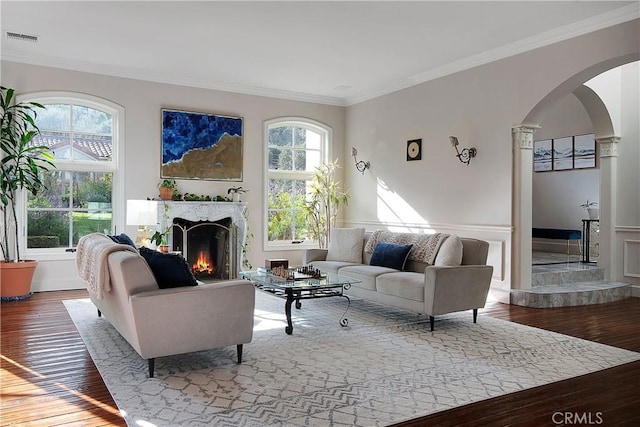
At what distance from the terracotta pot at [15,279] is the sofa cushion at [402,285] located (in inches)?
168

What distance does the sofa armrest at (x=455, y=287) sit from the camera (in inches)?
183

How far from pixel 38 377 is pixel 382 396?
232 cm

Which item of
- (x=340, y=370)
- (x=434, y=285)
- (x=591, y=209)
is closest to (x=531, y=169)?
(x=434, y=285)

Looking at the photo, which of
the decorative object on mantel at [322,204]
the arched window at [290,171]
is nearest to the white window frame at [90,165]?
the arched window at [290,171]

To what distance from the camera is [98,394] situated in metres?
3.04

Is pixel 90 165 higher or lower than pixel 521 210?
higher

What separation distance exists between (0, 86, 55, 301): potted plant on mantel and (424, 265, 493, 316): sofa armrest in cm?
482

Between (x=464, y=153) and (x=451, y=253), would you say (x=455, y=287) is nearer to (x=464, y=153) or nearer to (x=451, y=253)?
(x=451, y=253)

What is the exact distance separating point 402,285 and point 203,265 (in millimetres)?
4032

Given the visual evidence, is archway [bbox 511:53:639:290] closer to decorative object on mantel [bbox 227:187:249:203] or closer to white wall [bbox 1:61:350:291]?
white wall [bbox 1:61:350:291]

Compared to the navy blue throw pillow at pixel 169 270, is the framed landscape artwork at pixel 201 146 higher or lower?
higher

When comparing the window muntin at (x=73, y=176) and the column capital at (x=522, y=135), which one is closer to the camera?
the column capital at (x=522, y=135)

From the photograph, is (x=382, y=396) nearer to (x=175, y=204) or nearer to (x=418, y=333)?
(x=418, y=333)

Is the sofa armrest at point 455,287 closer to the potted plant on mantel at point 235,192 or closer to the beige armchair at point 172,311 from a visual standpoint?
the beige armchair at point 172,311
